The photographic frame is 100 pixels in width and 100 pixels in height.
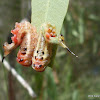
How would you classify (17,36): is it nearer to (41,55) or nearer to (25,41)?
(25,41)

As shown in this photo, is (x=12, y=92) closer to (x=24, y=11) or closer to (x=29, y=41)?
(x=29, y=41)

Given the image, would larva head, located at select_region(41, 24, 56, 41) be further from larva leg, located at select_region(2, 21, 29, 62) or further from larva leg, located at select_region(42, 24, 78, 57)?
larva leg, located at select_region(2, 21, 29, 62)

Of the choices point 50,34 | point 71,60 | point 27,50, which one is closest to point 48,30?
point 50,34

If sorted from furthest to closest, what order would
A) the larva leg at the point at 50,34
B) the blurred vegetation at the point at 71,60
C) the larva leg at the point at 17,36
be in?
the blurred vegetation at the point at 71,60 < the larva leg at the point at 17,36 < the larva leg at the point at 50,34

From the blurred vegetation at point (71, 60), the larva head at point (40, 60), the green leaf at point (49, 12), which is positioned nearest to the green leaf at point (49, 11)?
the green leaf at point (49, 12)

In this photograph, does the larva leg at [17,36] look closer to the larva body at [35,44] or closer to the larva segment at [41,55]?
the larva body at [35,44]
